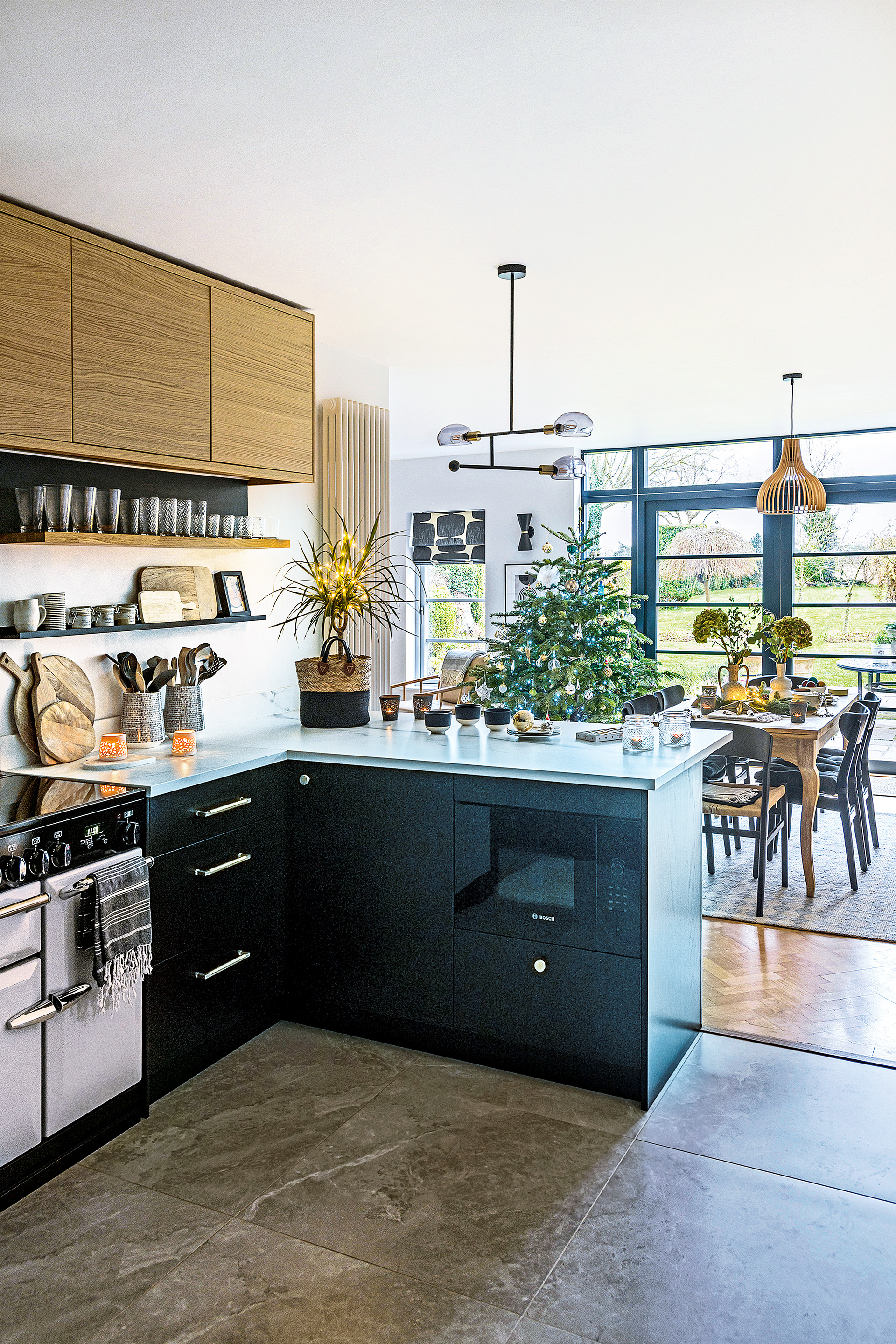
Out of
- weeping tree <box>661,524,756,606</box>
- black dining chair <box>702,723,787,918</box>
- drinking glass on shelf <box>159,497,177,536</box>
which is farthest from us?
weeping tree <box>661,524,756,606</box>

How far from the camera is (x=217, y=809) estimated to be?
298 centimetres

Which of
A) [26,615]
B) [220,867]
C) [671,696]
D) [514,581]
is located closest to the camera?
[220,867]

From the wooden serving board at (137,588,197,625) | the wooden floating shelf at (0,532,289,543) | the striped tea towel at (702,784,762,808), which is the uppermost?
the wooden floating shelf at (0,532,289,543)

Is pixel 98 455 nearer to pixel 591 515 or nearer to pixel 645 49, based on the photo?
pixel 645 49

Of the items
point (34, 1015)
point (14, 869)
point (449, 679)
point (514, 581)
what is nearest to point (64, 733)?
point (14, 869)

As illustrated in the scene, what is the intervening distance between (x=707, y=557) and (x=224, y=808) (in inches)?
263

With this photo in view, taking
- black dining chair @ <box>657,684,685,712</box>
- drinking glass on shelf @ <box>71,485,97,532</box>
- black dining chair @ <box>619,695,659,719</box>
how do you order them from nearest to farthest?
drinking glass on shelf @ <box>71,485,97,532</box>, black dining chair @ <box>619,695,659,719</box>, black dining chair @ <box>657,684,685,712</box>

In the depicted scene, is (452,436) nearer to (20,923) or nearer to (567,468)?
(567,468)

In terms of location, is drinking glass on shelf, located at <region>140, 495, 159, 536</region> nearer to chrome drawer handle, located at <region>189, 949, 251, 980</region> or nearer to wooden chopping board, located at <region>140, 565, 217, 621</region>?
wooden chopping board, located at <region>140, 565, 217, 621</region>

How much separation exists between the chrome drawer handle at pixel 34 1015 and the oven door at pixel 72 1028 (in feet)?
0.07

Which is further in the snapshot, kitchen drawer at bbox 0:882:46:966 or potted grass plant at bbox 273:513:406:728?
potted grass plant at bbox 273:513:406:728

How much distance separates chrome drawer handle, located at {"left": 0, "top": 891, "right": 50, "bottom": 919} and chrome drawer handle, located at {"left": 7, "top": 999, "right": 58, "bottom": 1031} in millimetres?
235

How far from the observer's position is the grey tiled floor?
2.00 meters

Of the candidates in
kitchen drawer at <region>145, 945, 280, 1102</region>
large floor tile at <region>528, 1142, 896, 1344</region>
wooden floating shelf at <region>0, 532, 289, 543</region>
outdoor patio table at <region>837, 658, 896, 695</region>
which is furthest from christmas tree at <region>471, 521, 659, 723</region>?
outdoor patio table at <region>837, 658, 896, 695</region>
